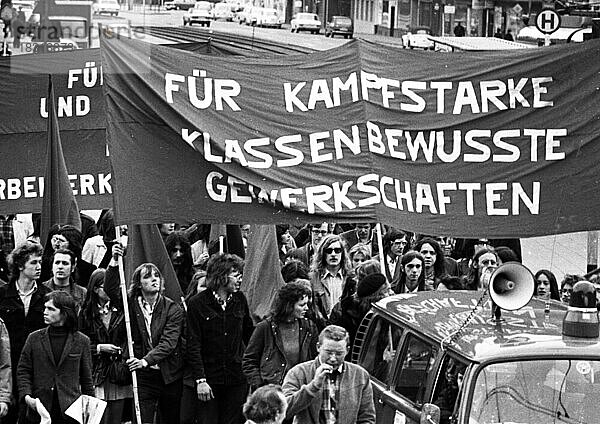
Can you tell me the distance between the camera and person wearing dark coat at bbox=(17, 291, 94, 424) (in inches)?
351

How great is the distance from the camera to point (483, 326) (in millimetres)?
7672

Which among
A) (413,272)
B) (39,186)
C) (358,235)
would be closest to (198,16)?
(358,235)

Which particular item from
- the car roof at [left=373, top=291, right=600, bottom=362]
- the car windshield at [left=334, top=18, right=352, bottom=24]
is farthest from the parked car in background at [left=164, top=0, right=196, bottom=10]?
the car roof at [left=373, top=291, right=600, bottom=362]

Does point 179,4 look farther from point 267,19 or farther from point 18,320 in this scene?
point 18,320

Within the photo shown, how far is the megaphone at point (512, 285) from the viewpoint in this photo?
24.7 ft

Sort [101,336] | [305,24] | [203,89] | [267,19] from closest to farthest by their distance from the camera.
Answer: [203,89], [101,336], [305,24], [267,19]

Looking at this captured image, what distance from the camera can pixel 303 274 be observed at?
1080cm

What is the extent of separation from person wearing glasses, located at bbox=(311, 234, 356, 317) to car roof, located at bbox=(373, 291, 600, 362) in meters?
2.39

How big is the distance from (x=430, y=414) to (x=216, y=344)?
10.0 ft

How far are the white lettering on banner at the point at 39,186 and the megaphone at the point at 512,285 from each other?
5735mm

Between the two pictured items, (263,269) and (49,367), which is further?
(263,269)

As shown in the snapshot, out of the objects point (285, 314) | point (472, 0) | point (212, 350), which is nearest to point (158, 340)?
point (212, 350)

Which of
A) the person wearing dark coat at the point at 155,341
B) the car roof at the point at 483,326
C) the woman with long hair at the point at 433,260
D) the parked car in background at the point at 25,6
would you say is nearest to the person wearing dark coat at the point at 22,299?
the person wearing dark coat at the point at 155,341

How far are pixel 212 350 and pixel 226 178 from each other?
125 cm
